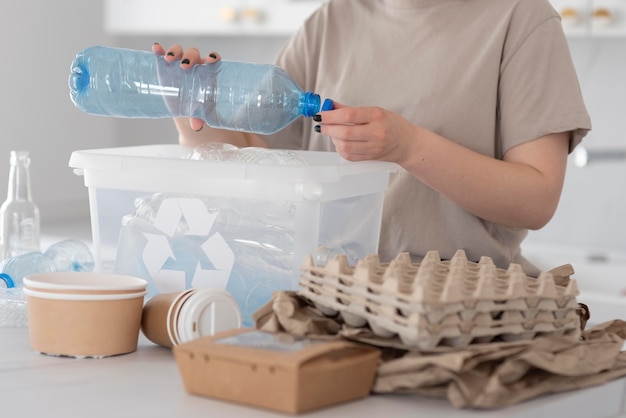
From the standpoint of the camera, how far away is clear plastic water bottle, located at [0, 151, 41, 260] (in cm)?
150

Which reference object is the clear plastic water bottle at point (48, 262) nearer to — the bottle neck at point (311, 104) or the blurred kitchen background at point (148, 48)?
the bottle neck at point (311, 104)

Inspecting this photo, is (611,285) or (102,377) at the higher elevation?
(102,377)

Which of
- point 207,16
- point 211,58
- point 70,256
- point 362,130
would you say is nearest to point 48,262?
point 70,256

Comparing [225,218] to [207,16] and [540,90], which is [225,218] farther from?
[207,16]

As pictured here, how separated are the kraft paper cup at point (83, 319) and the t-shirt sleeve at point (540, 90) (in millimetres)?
664

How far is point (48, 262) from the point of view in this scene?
4.26ft

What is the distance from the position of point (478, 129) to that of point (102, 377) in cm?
75

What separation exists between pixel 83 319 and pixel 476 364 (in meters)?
0.40

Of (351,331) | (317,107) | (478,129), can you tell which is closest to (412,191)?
(478,129)

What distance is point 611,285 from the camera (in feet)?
9.03

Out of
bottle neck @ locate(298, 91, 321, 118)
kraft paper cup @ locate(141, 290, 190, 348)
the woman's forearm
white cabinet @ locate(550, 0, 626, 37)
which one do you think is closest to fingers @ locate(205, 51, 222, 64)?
bottle neck @ locate(298, 91, 321, 118)

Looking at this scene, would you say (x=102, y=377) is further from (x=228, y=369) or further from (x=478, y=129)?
(x=478, y=129)

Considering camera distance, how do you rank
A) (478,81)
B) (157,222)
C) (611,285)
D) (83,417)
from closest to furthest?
(83,417) < (157,222) < (478,81) < (611,285)

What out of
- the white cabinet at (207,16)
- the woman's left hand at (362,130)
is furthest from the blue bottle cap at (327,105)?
the white cabinet at (207,16)
